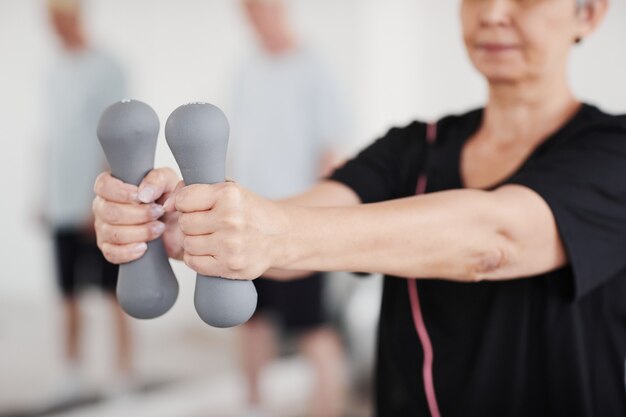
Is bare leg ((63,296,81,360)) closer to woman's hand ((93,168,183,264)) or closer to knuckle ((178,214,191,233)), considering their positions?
woman's hand ((93,168,183,264))

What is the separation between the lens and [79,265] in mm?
2834

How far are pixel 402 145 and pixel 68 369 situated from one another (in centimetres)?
223

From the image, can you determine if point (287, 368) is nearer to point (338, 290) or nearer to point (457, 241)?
point (338, 290)

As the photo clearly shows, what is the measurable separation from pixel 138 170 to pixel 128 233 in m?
0.08

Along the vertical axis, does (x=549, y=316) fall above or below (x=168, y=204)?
below

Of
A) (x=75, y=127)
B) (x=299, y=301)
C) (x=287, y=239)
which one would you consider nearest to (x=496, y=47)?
(x=287, y=239)

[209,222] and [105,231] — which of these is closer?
[209,222]

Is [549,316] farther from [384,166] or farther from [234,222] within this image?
[234,222]

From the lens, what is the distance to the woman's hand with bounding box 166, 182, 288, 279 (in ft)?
2.31

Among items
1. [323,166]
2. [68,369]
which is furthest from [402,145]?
[68,369]

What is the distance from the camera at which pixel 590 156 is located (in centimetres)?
93

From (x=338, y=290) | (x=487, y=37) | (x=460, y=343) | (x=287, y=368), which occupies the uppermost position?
(x=487, y=37)

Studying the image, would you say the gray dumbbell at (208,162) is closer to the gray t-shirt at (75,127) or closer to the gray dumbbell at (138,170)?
the gray dumbbell at (138,170)

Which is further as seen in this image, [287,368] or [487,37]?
[287,368]
